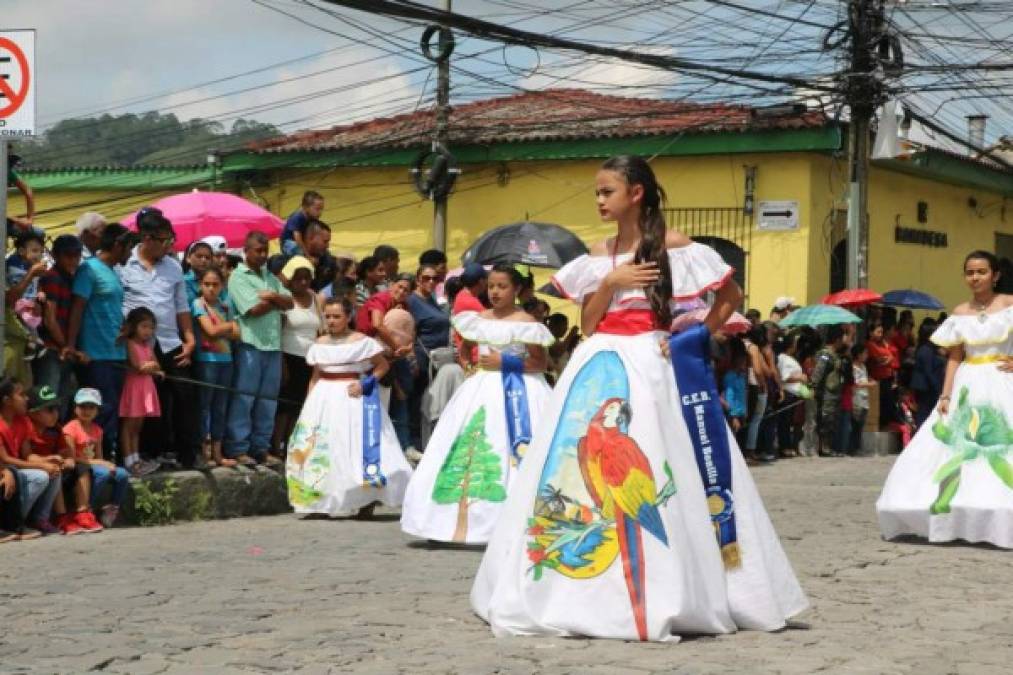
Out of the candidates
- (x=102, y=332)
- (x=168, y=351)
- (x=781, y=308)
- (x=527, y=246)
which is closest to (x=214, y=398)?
(x=168, y=351)

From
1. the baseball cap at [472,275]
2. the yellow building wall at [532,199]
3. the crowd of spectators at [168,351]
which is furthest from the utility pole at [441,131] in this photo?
the baseball cap at [472,275]

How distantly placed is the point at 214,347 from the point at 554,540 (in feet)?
20.7

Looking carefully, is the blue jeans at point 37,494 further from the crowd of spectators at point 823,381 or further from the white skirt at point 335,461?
the crowd of spectators at point 823,381

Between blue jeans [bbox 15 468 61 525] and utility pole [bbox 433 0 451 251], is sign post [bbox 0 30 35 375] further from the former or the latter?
utility pole [bbox 433 0 451 251]

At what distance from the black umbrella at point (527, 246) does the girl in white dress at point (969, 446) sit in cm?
731

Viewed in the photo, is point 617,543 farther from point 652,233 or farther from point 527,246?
point 527,246

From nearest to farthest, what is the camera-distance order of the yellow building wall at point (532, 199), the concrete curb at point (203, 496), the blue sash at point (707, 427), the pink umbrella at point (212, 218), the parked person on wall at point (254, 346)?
the blue sash at point (707, 427)
the concrete curb at point (203, 496)
the parked person on wall at point (254, 346)
the pink umbrella at point (212, 218)
the yellow building wall at point (532, 199)

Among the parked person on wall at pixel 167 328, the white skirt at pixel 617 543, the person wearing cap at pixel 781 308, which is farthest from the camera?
the person wearing cap at pixel 781 308

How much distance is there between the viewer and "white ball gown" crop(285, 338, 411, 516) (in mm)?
12672

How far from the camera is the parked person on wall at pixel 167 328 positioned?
12.4 m

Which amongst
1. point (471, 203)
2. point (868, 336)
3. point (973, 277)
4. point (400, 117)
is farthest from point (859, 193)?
point (973, 277)

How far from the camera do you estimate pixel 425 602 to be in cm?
809

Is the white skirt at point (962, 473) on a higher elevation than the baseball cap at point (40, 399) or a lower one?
lower

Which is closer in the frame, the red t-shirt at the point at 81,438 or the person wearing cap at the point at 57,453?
the person wearing cap at the point at 57,453
